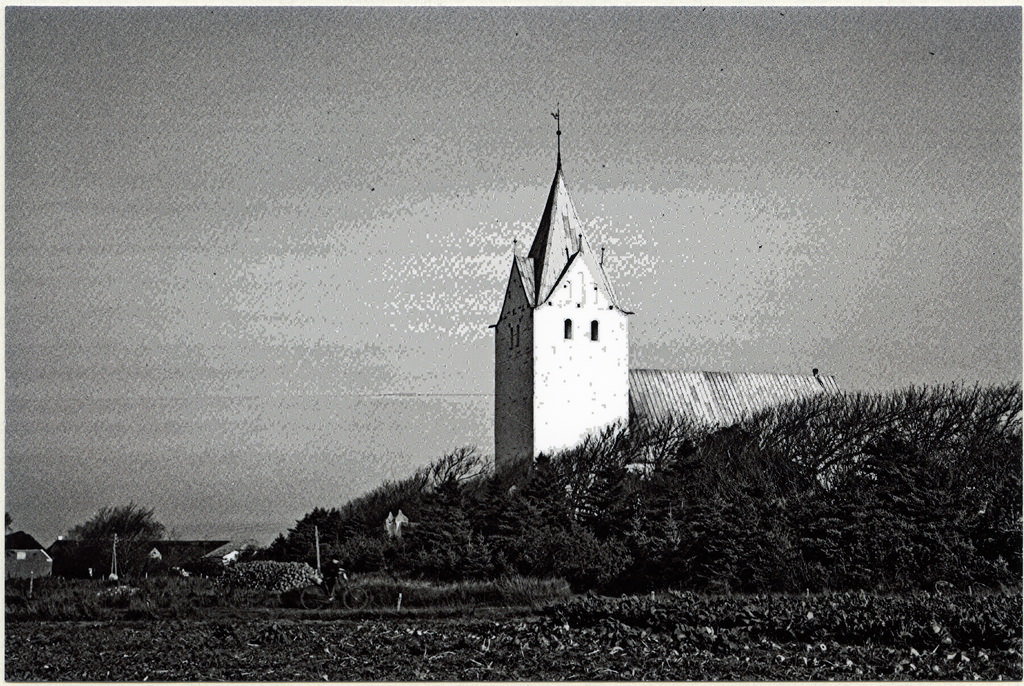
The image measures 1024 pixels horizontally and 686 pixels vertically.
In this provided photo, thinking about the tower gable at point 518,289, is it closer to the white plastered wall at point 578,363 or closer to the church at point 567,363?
the church at point 567,363

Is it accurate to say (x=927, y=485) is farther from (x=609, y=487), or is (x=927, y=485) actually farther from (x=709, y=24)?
(x=709, y=24)

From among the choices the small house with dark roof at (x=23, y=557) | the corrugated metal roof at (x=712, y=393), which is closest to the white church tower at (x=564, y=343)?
the corrugated metal roof at (x=712, y=393)

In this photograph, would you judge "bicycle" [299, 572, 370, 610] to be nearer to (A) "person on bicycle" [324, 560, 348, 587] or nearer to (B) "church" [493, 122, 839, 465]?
(A) "person on bicycle" [324, 560, 348, 587]

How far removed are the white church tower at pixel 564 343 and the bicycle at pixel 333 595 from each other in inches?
673

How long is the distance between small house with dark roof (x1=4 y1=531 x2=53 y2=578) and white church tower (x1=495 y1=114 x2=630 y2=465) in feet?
61.1

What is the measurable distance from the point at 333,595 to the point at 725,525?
5.44 meters

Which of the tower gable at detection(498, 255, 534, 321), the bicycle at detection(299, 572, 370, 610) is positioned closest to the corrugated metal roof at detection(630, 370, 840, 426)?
→ the tower gable at detection(498, 255, 534, 321)

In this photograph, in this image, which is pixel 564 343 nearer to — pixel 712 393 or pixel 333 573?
pixel 712 393

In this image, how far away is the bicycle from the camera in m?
15.2

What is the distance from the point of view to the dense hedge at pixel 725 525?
651 inches

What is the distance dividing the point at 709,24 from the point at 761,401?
23009 mm

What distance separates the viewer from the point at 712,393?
35.7 m

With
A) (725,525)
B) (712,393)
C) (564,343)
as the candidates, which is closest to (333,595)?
(725,525)

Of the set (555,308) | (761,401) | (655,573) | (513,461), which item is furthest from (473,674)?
(761,401)
